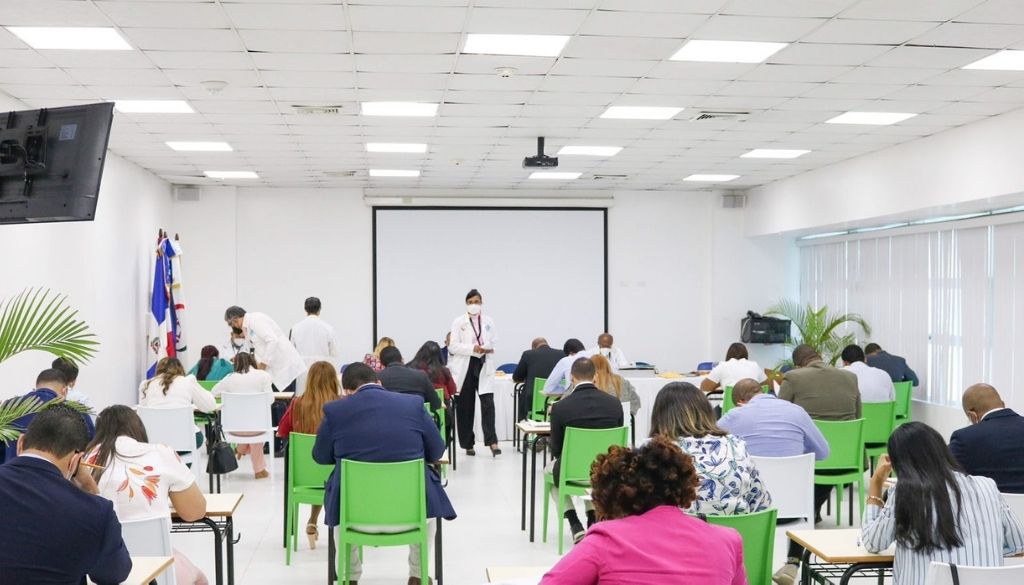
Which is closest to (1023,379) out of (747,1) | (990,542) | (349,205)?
(747,1)

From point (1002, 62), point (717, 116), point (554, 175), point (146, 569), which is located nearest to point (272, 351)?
point (554, 175)

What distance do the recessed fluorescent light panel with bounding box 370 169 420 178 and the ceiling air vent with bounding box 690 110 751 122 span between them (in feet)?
15.1

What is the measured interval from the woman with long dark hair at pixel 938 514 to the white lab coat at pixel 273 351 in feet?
25.5

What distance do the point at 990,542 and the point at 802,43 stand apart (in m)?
3.58

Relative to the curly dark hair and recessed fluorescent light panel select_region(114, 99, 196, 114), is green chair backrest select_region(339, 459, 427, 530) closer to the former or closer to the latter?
the curly dark hair

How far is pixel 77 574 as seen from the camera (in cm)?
291

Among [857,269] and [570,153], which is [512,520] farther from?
[857,269]

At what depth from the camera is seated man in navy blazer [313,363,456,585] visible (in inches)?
201

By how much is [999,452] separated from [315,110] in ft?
18.7

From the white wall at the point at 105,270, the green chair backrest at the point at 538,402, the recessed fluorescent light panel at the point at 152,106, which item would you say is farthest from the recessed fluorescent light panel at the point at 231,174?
the green chair backrest at the point at 538,402

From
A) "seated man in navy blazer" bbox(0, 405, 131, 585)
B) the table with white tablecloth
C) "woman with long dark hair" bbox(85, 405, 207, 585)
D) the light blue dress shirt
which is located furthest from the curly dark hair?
the table with white tablecloth

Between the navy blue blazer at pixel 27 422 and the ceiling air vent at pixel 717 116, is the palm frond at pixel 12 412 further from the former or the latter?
the ceiling air vent at pixel 717 116

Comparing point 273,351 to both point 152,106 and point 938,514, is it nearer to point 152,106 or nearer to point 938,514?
point 152,106

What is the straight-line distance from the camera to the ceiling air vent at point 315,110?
8.07 metres
